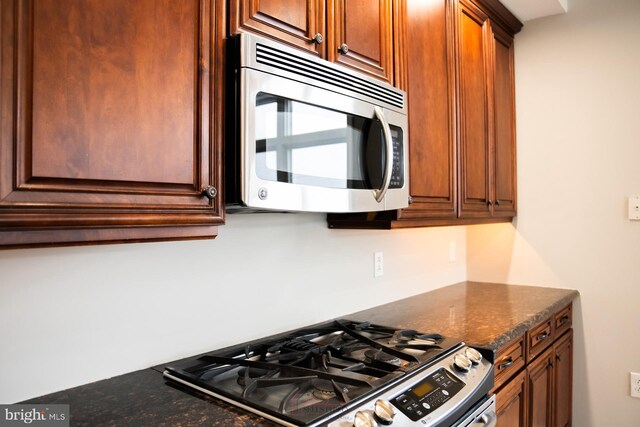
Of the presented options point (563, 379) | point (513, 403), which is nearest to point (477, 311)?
point (513, 403)

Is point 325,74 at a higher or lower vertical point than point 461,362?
higher

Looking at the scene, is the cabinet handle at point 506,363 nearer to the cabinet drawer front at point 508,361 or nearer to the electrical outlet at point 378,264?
the cabinet drawer front at point 508,361

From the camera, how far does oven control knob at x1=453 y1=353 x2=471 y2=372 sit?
1349mm

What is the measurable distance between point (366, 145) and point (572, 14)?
1.84 meters

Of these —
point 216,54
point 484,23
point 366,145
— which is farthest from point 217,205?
point 484,23

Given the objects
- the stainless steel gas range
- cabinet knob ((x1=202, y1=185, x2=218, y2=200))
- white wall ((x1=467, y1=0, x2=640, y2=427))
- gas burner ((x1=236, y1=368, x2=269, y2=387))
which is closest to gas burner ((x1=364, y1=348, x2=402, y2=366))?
the stainless steel gas range

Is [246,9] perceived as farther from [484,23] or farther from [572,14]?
[572,14]

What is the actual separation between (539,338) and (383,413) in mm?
1277

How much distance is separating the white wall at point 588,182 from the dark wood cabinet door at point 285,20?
1.79 meters

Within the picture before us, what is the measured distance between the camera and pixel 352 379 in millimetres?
1092

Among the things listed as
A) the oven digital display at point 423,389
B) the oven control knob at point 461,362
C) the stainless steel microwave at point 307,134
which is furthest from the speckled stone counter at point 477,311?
the stainless steel microwave at point 307,134

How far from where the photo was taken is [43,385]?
3.47 feet
